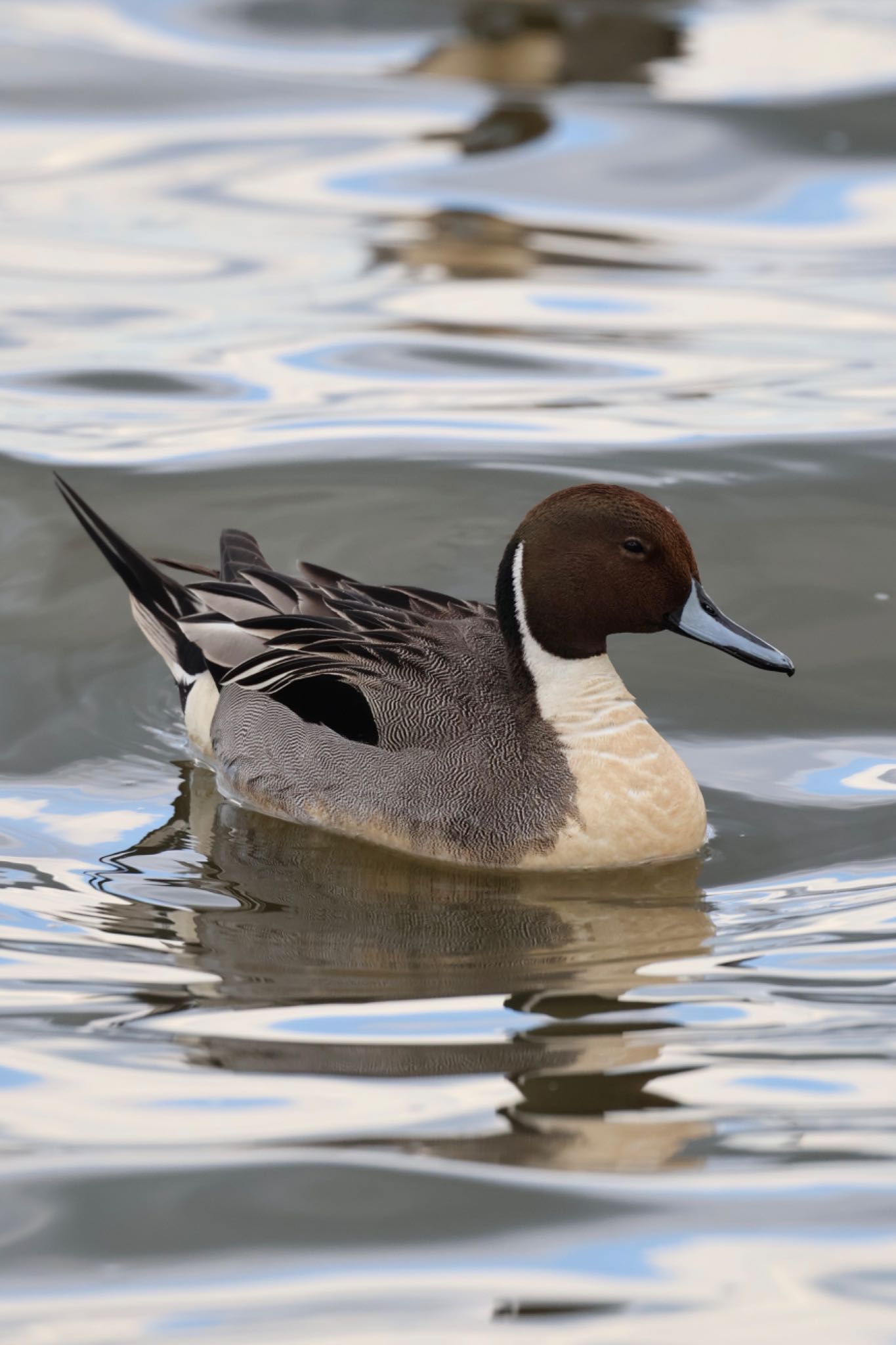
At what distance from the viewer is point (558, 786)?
216 inches

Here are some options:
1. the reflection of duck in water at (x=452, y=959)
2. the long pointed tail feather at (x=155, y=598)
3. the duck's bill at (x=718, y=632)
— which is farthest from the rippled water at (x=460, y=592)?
the duck's bill at (x=718, y=632)

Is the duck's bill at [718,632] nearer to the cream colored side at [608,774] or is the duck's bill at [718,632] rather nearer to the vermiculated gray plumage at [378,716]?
the cream colored side at [608,774]

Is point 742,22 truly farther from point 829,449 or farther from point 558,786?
point 558,786

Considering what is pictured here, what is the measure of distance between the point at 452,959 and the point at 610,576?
1175mm

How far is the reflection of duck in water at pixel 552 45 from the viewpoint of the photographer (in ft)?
→ 47.1

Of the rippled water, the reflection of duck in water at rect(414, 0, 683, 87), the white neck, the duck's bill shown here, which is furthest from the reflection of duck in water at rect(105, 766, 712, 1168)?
the reflection of duck in water at rect(414, 0, 683, 87)

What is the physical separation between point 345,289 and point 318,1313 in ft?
26.3

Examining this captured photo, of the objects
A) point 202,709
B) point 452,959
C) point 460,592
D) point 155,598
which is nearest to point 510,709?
point 452,959

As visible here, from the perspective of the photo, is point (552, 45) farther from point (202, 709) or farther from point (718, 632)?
point (718, 632)

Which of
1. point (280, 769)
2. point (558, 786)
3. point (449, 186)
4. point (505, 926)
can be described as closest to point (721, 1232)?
point (505, 926)

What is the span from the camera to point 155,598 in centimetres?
663

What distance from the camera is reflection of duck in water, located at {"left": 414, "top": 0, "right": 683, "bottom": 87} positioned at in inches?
565

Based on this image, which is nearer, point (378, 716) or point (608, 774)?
point (608, 774)

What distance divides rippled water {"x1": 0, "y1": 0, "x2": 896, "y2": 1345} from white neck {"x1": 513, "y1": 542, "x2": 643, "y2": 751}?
1.41ft
